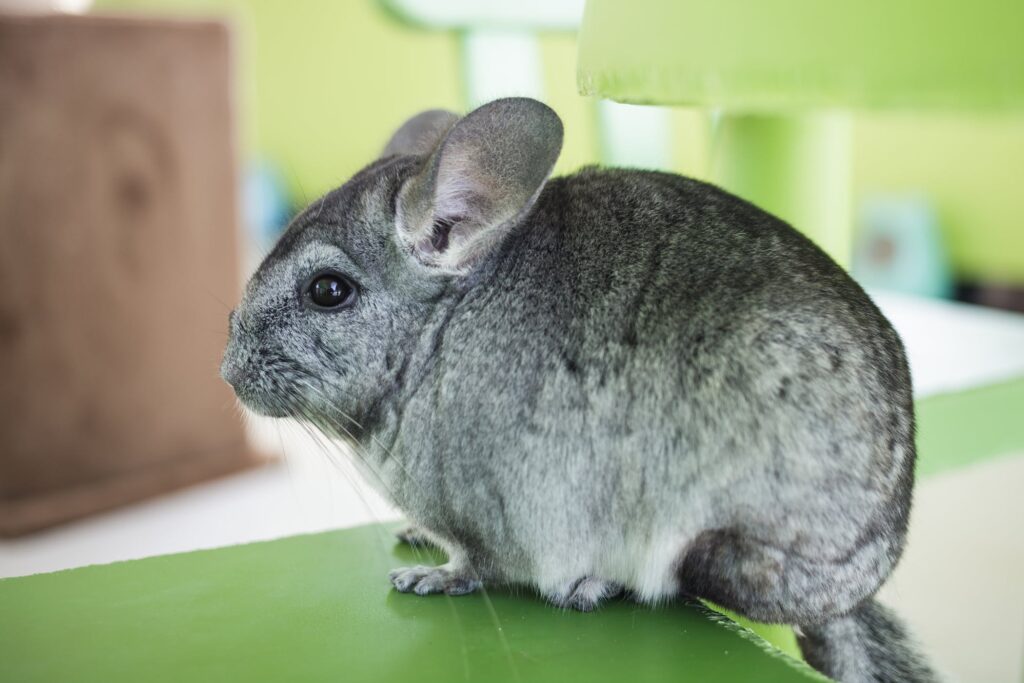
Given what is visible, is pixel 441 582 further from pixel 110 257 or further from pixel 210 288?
pixel 210 288

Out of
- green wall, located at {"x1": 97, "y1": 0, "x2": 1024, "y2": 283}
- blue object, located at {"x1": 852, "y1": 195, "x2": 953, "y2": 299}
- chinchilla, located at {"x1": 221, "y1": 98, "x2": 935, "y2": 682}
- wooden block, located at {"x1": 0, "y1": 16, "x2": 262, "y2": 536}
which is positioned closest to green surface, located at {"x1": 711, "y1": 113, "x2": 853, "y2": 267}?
chinchilla, located at {"x1": 221, "y1": 98, "x2": 935, "y2": 682}

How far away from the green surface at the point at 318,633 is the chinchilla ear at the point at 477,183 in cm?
32

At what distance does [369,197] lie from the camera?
1.08m

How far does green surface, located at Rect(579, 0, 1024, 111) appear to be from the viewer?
801mm

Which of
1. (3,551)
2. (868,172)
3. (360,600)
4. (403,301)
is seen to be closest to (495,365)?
(403,301)

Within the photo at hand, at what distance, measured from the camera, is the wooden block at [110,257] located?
272 cm

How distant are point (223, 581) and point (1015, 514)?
2.31 metres

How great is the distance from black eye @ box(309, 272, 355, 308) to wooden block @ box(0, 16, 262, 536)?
5.55 ft

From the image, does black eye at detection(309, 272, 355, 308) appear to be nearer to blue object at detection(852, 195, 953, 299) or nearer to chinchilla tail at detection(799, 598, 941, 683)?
chinchilla tail at detection(799, 598, 941, 683)

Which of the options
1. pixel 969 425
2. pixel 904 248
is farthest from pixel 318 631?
pixel 904 248

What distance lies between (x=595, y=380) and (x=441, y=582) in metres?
0.25

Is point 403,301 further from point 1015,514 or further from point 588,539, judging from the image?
point 1015,514

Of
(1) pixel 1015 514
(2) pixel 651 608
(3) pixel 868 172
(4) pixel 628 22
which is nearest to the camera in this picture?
(4) pixel 628 22

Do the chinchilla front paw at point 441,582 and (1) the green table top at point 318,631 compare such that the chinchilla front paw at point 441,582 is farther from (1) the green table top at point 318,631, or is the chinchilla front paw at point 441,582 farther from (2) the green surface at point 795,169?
(2) the green surface at point 795,169
